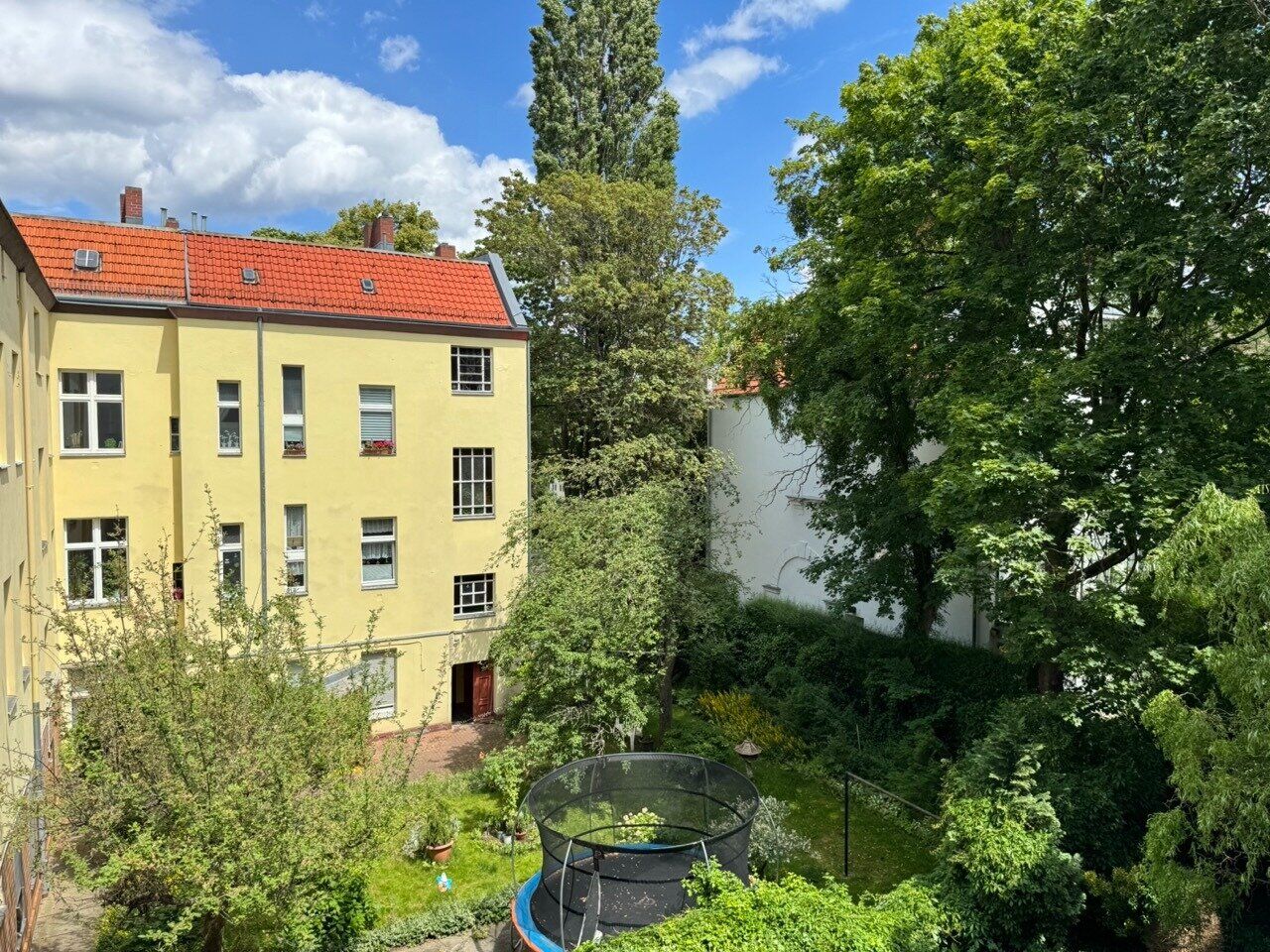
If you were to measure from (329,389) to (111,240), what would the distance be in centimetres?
562

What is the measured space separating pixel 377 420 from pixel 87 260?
6.82 metres

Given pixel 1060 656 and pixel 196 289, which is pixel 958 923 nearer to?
pixel 1060 656

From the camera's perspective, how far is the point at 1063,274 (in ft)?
44.0

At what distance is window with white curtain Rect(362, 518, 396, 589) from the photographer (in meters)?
20.1

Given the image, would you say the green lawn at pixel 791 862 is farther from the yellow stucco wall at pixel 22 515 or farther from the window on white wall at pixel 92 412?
the window on white wall at pixel 92 412

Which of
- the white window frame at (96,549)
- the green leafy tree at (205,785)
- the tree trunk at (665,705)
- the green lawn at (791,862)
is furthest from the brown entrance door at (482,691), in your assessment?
the green leafy tree at (205,785)

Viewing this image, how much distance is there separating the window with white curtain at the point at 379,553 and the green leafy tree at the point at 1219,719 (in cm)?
1638

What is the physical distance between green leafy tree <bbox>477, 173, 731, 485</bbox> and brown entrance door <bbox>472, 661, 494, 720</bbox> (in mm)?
6858

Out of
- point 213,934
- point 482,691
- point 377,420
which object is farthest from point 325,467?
point 213,934

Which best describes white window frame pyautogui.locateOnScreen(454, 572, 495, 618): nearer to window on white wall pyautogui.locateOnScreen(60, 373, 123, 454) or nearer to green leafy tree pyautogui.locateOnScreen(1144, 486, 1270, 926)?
window on white wall pyautogui.locateOnScreen(60, 373, 123, 454)

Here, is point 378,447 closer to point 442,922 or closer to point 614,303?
point 614,303

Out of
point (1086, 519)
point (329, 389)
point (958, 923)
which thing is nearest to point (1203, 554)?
point (1086, 519)

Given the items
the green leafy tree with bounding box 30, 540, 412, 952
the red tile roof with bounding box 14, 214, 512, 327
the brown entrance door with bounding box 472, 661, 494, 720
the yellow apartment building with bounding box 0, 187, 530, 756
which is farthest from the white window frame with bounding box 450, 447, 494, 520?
the green leafy tree with bounding box 30, 540, 412, 952

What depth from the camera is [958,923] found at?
10.9 metres
